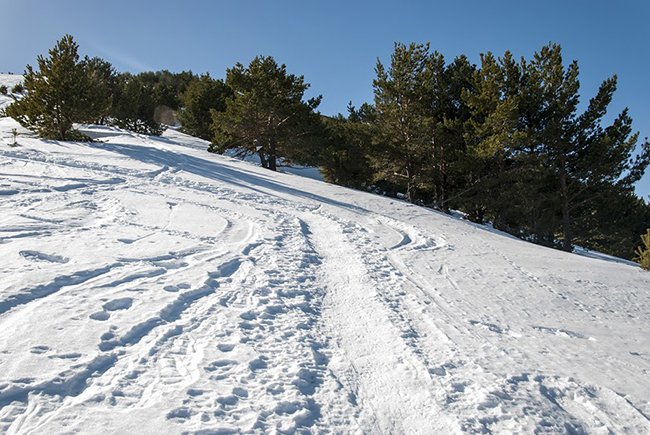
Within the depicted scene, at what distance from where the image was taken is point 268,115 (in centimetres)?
1759

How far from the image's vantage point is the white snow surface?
2059 millimetres

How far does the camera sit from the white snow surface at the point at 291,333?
206 centimetres

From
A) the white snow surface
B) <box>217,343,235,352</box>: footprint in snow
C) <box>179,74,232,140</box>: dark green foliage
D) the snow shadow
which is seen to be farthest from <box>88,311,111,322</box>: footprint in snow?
<box>179,74,232,140</box>: dark green foliage

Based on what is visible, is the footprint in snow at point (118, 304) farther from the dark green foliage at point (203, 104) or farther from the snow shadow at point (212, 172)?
the dark green foliage at point (203, 104)

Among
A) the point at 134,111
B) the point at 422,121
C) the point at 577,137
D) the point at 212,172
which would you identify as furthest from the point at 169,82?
the point at 577,137

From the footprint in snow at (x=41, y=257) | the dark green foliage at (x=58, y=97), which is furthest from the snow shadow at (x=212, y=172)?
the footprint in snow at (x=41, y=257)

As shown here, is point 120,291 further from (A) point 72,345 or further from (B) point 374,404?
(B) point 374,404

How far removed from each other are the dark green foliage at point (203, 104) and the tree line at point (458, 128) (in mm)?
10057

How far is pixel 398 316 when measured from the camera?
11.7ft

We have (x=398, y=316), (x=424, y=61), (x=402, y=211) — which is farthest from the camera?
(x=424, y=61)

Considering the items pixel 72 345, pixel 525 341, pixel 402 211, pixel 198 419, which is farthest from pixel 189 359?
pixel 402 211

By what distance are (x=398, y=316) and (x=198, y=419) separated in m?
2.25

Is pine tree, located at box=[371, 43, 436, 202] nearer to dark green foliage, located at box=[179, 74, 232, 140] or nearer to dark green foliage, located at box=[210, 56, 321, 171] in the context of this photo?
dark green foliage, located at box=[210, 56, 321, 171]

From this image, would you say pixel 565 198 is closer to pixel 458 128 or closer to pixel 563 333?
pixel 458 128
